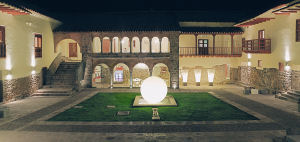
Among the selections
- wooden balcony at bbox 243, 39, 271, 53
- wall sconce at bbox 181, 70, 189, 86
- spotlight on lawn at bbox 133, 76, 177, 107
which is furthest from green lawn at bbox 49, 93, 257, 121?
wall sconce at bbox 181, 70, 189, 86

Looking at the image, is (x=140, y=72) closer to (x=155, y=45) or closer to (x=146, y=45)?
(x=146, y=45)

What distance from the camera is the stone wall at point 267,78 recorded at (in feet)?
58.9

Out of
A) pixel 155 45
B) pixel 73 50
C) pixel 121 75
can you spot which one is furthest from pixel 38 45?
pixel 155 45

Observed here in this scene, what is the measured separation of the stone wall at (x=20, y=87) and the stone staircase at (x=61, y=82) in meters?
0.54

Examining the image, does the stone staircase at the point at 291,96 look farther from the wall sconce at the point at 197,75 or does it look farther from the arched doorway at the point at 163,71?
the arched doorway at the point at 163,71

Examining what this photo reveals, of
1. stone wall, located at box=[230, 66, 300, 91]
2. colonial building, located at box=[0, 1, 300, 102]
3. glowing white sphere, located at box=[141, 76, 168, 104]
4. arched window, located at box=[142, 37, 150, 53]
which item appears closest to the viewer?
glowing white sphere, located at box=[141, 76, 168, 104]

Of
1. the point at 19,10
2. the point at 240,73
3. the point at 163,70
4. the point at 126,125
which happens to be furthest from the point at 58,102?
the point at 240,73

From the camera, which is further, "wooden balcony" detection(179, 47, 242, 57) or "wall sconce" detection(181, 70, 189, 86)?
"wooden balcony" detection(179, 47, 242, 57)

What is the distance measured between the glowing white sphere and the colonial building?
8458mm

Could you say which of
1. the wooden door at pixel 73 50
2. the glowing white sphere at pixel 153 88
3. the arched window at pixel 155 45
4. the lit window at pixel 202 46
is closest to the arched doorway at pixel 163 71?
the arched window at pixel 155 45

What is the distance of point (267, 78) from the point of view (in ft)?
69.3

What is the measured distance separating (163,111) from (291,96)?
912 centimetres

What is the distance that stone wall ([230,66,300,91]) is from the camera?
17948 mm

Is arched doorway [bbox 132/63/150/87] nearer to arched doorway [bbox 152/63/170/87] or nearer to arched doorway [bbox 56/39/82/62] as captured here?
arched doorway [bbox 152/63/170/87]
